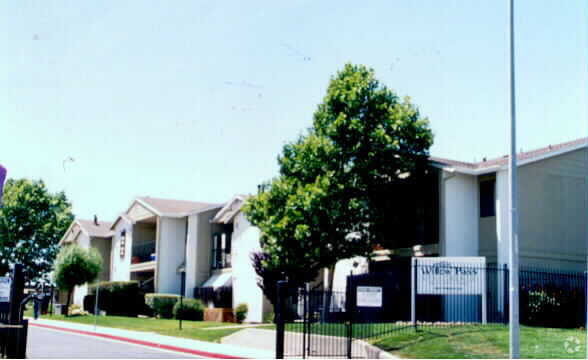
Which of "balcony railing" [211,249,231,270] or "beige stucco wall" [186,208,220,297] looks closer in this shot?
"balcony railing" [211,249,231,270]

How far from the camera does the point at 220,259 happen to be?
47031 millimetres

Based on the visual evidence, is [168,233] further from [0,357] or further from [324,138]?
[0,357]

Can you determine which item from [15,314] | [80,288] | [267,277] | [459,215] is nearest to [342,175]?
[459,215]

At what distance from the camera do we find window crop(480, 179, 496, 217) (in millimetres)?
30500

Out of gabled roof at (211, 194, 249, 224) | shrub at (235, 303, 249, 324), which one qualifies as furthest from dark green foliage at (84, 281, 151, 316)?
shrub at (235, 303, 249, 324)

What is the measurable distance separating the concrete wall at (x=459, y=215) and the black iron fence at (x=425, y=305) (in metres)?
1.90

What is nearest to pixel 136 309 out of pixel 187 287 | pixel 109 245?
pixel 187 287

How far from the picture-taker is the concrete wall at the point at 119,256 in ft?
177

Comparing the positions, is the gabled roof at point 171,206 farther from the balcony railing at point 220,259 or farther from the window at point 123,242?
the balcony railing at point 220,259

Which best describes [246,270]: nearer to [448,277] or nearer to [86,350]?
[448,277]

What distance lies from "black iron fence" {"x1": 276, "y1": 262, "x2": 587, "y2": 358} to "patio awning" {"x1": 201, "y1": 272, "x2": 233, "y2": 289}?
13.8 m

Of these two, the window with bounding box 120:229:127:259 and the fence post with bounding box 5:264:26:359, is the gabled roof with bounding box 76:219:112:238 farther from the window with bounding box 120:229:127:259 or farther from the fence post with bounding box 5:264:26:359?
the fence post with bounding box 5:264:26:359

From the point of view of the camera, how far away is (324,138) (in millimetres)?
30672

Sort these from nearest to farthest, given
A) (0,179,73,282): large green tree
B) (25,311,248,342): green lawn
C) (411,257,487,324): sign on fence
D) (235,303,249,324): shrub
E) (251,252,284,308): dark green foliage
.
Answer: (411,257,487,324): sign on fence, (25,311,248,342): green lawn, (251,252,284,308): dark green foliage, (235,303,249,324): shrub, (0,179,73,282): large green tree
